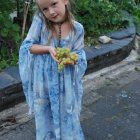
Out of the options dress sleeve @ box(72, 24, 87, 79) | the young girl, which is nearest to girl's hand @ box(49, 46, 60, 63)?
→ the young girl

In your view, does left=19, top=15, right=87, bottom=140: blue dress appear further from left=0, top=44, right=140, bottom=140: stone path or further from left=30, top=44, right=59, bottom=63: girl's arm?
left=0, top=44, right=140, bottom=140: stone path

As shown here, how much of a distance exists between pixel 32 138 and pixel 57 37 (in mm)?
1212

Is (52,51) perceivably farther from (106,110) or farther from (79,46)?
(106,110)

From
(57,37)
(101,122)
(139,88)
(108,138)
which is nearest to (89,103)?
(101,122)

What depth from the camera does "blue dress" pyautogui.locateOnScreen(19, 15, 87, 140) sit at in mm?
1862

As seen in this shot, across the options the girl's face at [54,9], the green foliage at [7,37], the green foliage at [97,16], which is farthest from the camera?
the green foliage at [97,16]

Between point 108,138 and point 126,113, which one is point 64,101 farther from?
point 126,113

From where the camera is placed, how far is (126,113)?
2912 mm

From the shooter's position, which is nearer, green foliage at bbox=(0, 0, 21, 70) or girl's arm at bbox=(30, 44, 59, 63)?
girl's arm at bbox=(30, 44, 59, 63)

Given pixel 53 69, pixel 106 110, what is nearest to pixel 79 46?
pixel 53 69

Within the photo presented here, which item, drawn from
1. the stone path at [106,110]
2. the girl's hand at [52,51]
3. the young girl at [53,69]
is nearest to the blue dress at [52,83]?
the young girl at [53,69]

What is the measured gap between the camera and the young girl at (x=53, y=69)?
181cm

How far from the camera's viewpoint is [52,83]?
6.22 ft

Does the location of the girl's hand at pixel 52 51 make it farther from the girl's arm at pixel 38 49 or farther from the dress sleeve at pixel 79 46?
the dress sleeve at pixel 79 46
